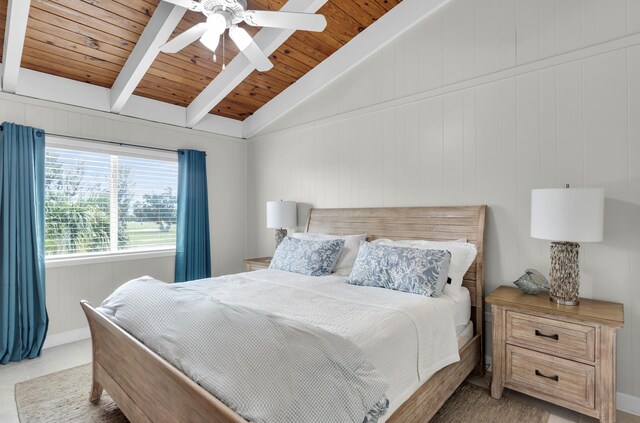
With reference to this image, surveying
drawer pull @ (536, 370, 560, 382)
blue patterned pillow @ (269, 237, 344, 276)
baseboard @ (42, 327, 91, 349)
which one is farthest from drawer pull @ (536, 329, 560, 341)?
baseboard @ (42, 327, 91, 349)

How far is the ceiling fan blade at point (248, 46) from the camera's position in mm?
2381

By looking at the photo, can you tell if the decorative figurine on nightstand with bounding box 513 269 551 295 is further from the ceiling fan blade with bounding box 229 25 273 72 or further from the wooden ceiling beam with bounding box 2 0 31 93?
the wooden ceiling beam with bounding box 2 0 31 93

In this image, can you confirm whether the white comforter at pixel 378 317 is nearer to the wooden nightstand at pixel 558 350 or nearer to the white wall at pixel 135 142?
the wooden nightstand at pixel 558 350

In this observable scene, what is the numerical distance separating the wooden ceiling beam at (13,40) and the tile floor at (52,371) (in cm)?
249

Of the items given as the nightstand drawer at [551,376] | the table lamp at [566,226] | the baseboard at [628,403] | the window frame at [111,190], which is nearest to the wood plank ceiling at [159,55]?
the window frame at [111,190]

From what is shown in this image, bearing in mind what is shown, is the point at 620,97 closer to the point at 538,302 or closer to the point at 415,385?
the point at 538,302

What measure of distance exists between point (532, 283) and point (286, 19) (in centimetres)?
253

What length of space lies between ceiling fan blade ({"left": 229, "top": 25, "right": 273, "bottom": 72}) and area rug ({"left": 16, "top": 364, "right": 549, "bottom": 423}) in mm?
2689

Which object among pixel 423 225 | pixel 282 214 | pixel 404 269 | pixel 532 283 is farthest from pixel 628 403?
pixel 282 214

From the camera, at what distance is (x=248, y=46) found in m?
2.51

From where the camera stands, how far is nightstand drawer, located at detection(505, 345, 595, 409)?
206cm

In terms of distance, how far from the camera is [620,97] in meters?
2.30

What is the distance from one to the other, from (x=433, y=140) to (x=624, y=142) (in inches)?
53.0

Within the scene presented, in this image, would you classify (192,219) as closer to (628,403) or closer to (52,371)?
(52,371)
